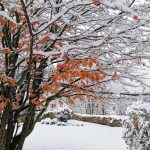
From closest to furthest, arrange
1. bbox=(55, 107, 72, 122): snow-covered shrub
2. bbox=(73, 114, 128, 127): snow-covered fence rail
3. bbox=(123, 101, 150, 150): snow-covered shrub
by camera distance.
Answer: bbox=(123, 101, 150, 150): snow-covered shrub
bbox=(73, 114, 128, 127): snow-covered fence rail
bbox=(55, 107, 72, 122): snow-covered shrub

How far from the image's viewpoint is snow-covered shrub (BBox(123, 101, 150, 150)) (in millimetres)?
10133

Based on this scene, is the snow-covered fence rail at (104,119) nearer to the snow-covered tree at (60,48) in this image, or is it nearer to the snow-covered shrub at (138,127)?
the snow-covered shrub at (138,127)

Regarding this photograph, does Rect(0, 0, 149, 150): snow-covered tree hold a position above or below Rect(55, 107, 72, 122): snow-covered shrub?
above

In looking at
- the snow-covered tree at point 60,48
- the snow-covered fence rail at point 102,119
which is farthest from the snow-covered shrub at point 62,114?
the snow-covered tree at point 60,48

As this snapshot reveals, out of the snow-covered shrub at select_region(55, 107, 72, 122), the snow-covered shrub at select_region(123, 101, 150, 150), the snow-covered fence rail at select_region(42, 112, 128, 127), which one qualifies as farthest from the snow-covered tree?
the snow-covered shrub at select_region(55, 107, 72, 122)

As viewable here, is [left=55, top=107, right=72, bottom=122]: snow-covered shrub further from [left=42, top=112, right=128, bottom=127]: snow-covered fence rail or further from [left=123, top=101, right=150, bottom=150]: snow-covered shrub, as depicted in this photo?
[left=123, top=101, right=150, bottom=150]: snow-covered shrub

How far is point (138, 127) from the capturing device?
34.4 ft

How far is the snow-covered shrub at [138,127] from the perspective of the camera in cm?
1013

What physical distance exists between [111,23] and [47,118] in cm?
2423

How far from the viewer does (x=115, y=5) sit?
324 cm

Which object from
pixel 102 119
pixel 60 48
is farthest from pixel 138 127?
pixel 102 119

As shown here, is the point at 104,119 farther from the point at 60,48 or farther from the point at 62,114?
the point at 60,48

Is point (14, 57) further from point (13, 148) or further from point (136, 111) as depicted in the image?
point (136, 111)

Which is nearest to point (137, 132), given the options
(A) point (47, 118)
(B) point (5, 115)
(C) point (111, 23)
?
(B) point (5, 115)
